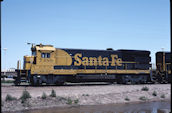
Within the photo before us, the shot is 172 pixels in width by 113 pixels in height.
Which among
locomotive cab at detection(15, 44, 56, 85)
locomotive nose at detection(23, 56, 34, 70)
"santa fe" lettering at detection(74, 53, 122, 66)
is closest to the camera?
locomotive cab at detection(15, 44, 56, 85)

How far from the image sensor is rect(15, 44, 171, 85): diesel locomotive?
21.0 m

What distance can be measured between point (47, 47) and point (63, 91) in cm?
658

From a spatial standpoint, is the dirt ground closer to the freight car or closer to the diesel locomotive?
the diesel locomotive

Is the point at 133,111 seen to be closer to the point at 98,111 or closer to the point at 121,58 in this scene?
the point at 98,111

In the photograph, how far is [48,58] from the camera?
851 inches

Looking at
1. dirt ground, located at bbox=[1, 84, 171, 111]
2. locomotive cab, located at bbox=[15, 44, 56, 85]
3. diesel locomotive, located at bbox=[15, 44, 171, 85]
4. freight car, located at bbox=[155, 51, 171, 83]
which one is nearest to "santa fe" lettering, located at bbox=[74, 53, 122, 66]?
diesel locomotive, located at bbox=[15, 44, 171, 85]

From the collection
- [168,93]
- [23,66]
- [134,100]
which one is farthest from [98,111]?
[23,66]

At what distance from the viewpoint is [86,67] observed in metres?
22.9

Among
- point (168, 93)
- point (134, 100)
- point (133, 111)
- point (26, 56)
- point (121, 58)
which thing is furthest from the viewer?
point (121, 58)

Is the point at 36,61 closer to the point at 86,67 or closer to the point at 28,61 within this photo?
the point at 28,61

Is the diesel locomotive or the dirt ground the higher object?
the diesel locomotive

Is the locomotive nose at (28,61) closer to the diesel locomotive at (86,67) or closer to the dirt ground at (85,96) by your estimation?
the diesel locomotive at (86,67)

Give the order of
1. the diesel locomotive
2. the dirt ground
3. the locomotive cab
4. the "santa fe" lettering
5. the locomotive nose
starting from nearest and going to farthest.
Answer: the dirt ground
the locomotive cab
the locomotive nose
the diesel locomotive
the "santa fe" lettering

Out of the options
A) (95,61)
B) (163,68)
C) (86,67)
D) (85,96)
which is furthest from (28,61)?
(163,68)
